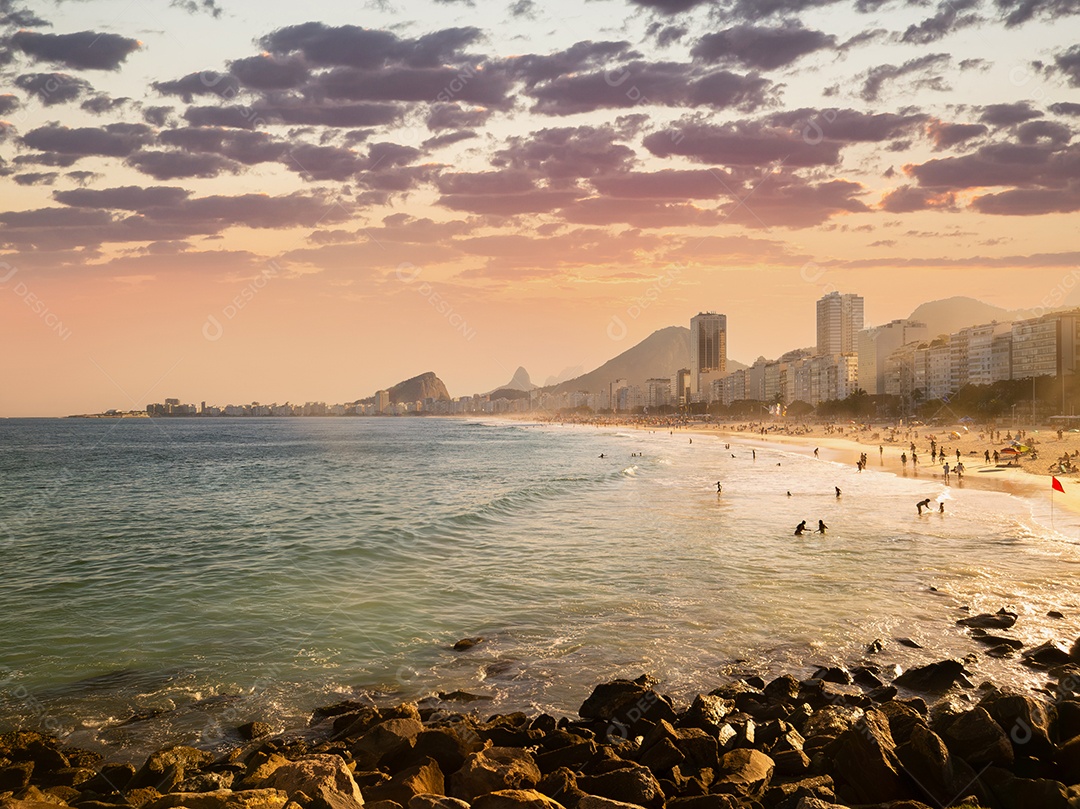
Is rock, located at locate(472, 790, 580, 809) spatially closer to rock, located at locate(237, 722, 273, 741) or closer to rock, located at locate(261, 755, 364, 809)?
rock, located at locate(261, 755, 364, 809)

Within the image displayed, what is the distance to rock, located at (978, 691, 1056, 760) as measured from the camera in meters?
9.23

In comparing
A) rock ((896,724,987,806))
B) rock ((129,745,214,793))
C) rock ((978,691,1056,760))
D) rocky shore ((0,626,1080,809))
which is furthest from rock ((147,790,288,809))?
rock ((978,691,1056,760))

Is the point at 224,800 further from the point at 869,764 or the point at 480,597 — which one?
the point at 480,597

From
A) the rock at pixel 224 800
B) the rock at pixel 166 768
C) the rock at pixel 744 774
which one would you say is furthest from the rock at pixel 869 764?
the rock at pixel 166 768

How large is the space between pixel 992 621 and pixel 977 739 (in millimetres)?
9901

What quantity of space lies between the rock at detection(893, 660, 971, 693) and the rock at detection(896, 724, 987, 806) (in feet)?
17.1

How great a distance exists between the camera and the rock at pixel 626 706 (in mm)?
11296

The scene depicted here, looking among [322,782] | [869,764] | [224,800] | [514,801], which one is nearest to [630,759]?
[514,801]

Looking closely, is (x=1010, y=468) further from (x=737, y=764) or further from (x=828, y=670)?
(x=737, y=764)

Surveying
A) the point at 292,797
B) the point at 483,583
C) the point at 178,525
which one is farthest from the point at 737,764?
the point at 178,525

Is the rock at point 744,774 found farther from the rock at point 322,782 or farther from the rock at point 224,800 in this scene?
the rock at point 224,800

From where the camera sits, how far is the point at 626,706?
1188 cm

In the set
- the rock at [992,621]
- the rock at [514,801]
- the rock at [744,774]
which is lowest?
the rock at [992,621]

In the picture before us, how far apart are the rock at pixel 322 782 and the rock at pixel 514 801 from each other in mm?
1444
